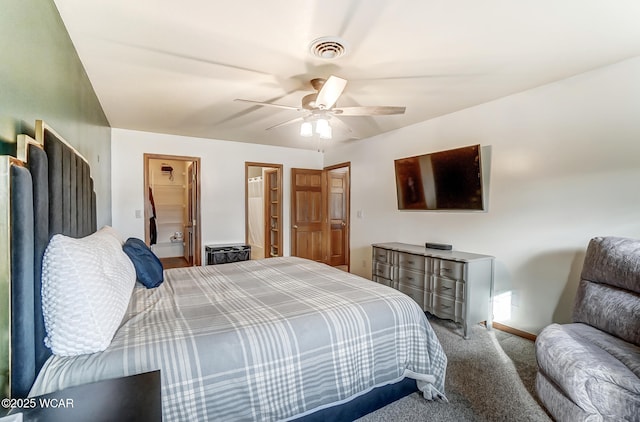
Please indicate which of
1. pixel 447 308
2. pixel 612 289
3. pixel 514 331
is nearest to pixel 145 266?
pixel 447 308

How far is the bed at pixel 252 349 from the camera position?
3.68ft

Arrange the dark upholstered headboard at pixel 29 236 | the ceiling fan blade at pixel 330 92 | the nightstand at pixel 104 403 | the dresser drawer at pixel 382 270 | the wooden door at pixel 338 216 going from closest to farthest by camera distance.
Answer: the nightstand at pixel 104 403 < the dark upholstered headboard at pixel 29 236 < the ceiling fan blade at pixel 330 92 < the dresser drawer at pixel 382 270 < the wooden door at pixel 338 216

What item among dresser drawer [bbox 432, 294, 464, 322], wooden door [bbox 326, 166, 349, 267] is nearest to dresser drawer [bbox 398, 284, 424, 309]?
dresser drawer [bbox 432, 294, 464, 322]

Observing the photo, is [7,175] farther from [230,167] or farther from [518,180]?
[230,167]

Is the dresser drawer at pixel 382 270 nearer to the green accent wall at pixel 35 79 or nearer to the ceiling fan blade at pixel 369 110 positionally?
the ceiling fan blade at pixel 369 110

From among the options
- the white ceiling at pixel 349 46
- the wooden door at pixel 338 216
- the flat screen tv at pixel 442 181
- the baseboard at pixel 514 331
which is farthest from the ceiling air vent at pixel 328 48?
the wooden door at pixel 338 216

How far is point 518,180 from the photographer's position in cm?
298

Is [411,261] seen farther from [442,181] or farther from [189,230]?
[189,230]

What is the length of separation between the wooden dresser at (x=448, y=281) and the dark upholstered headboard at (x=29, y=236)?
3.10 meters

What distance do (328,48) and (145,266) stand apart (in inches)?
83.6

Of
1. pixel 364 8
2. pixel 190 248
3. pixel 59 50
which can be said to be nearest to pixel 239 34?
pixel 364 8

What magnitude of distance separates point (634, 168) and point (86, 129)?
4518 mm

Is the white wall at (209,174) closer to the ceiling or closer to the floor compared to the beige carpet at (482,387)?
closer to the ceiling

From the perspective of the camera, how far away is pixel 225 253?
4.68m
